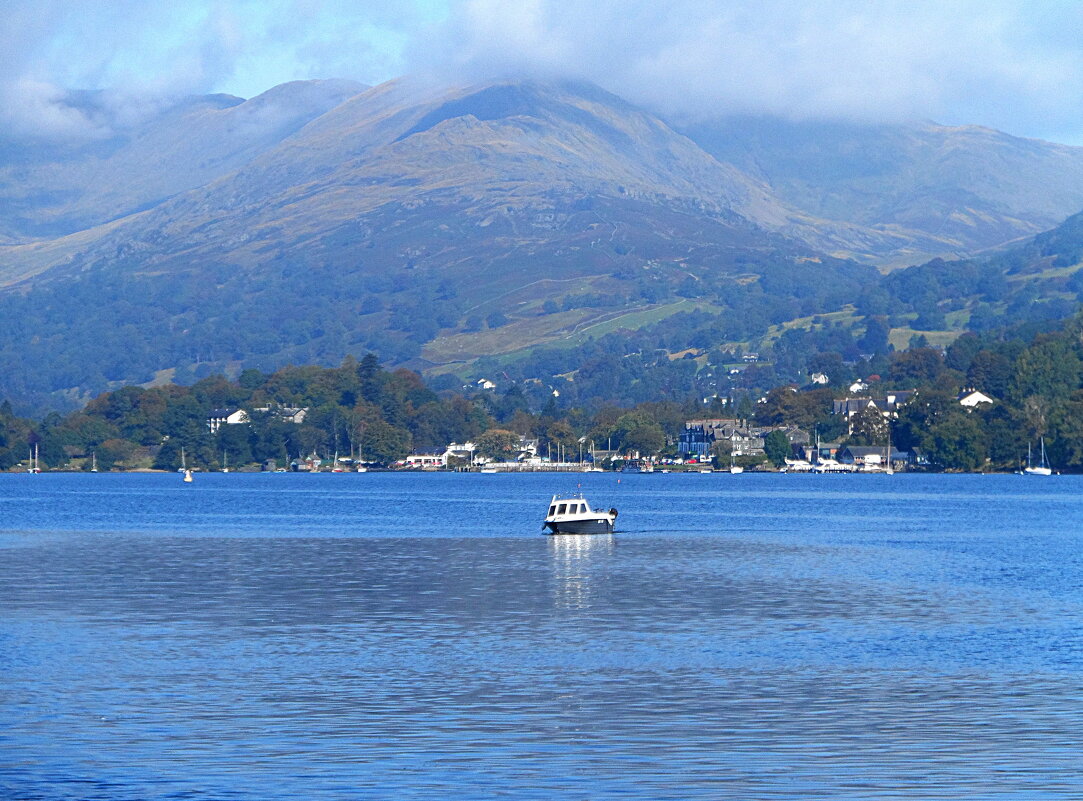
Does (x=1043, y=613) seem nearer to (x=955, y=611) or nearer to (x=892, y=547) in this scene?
(x=955, y=611)

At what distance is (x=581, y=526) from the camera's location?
9288 cm

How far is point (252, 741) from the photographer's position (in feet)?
92.5

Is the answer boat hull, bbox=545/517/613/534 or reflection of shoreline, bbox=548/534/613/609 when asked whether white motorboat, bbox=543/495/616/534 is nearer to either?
boat hull, bbox=545/517/613/534

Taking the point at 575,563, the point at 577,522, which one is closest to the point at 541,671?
the point at 575,563

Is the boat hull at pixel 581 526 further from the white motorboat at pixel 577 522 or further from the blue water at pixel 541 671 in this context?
the blue water at pixel 541 671

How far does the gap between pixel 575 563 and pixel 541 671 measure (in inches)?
1360

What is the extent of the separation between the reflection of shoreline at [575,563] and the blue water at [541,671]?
35 cm

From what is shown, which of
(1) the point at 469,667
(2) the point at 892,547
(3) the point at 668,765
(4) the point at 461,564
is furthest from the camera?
(2) the point at 892,547

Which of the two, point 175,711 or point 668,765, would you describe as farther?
point 175,711

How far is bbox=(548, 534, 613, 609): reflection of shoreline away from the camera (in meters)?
54.8

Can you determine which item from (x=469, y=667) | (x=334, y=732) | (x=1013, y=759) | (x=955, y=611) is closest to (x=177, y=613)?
(x=469, y=667)

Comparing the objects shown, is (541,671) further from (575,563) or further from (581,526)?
(581,526)

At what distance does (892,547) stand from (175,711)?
185 ft

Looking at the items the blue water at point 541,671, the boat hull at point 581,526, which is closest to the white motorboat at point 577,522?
the boat hull at point 581,526
